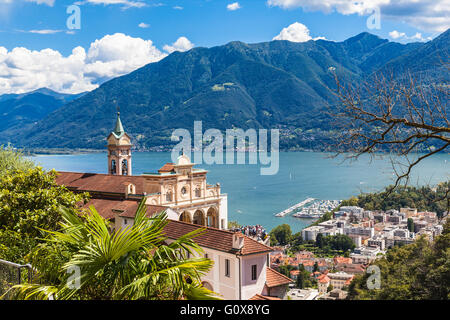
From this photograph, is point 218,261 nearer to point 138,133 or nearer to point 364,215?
point 364,215

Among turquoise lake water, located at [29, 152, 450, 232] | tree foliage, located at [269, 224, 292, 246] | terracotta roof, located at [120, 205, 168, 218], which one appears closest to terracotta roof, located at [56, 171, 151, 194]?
terracotta roof, located at [120, 205, 168, 218]

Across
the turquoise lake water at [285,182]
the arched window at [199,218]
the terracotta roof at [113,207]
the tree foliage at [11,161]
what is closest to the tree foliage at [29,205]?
the terracotta roof at [113,207]

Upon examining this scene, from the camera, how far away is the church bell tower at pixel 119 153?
27.5 metres

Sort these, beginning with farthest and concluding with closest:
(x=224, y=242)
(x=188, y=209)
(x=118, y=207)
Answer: (x=188, y=209), (x=118, y=207), (x=224, y=242)

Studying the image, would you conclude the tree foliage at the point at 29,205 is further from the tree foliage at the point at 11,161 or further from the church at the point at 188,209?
the tree foliage at the point at 11,161

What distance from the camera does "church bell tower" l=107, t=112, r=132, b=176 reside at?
27.5 m

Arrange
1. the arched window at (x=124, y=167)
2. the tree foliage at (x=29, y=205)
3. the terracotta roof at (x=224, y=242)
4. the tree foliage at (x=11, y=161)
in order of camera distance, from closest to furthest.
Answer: the tree foliage at (x=29, y=205) → the terracotta roof at (x=224, y=242) → the tree foliage at (x=11, y=161) → the arched window at (x=124, y=167)

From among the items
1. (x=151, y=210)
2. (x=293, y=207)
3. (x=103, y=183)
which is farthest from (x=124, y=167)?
(x=293, y=207)

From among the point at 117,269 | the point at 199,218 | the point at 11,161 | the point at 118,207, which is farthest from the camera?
the point at 199,218

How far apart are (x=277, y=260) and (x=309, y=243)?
12.5m

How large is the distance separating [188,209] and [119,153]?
7061 millimetres

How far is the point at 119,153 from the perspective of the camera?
2758cm

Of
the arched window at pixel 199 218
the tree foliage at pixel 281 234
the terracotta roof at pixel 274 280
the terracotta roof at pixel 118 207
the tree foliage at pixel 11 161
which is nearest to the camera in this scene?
the terracotta roof at pixel 274 280

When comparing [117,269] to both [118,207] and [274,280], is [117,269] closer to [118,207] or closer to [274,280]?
[274,280]
